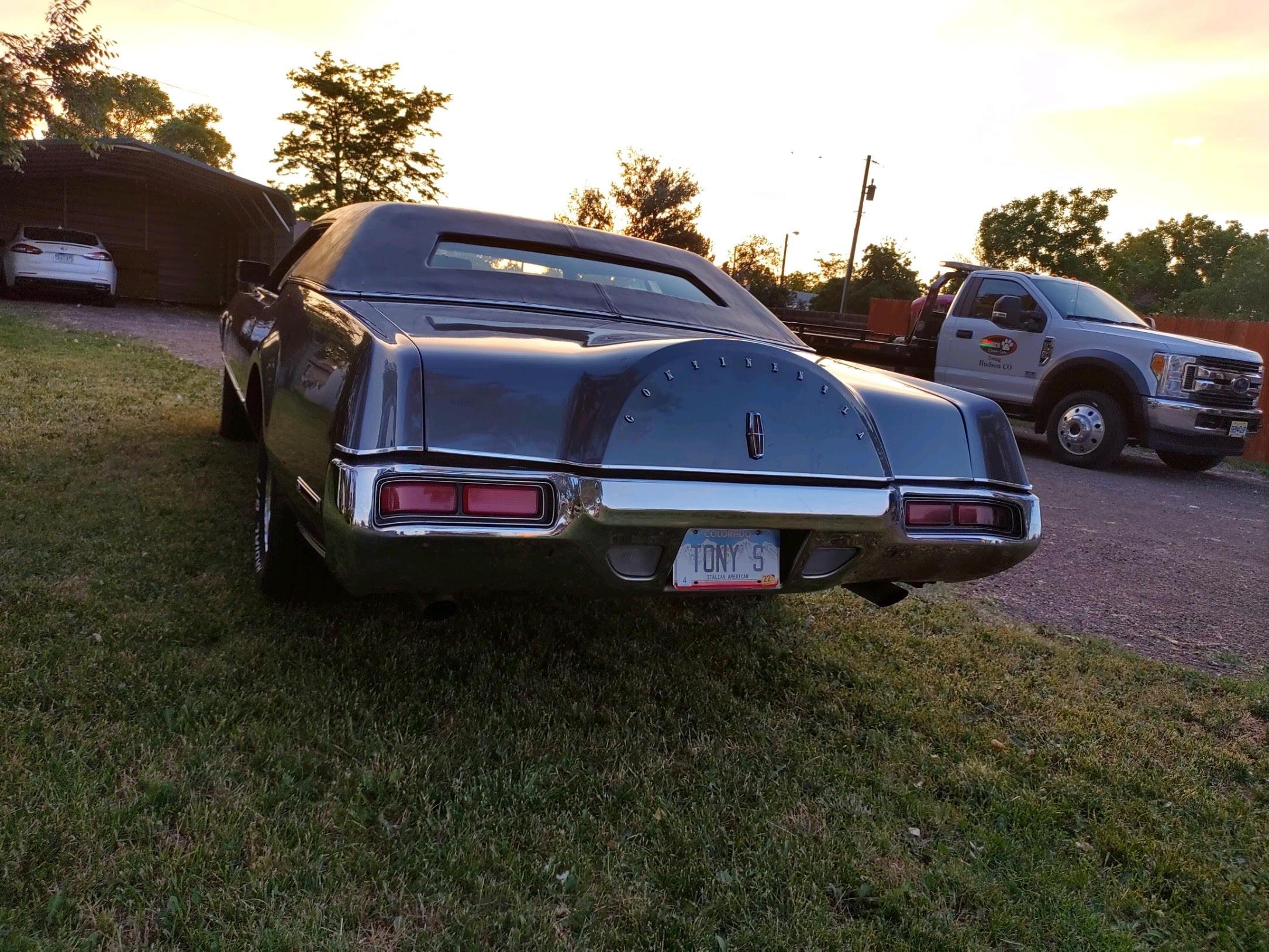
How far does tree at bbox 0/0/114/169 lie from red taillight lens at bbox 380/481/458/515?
31.9ft

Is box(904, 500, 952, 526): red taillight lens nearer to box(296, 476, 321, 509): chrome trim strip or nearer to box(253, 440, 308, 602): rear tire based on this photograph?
box(296, 476, 321, 509): chrome trim strip

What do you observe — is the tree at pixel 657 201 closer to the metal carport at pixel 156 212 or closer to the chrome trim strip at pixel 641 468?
the metal carport at pixel 156 212

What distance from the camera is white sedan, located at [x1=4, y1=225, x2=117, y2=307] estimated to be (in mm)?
16656

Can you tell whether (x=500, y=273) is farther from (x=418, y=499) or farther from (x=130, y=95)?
(x=130, y=95)

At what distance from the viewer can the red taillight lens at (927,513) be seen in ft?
8.70

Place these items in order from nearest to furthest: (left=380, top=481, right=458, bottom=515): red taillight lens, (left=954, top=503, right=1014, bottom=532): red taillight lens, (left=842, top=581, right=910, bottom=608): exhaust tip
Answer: (left=380, top=481, right=458, bottom=515): red taillight lens < (left=954, top=503, right=1014, bottom=532): red taillight lens < (left=842, top=581, right=910, bottom=608): exhaust tip

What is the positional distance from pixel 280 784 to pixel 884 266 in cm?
5244

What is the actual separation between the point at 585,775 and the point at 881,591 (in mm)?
1206

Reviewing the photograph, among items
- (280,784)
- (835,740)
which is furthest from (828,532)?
(280,784)

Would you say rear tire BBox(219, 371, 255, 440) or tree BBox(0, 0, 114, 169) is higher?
tree BBox(0, 0, 114, 169)

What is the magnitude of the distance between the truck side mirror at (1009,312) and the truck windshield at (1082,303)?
419 millimetres

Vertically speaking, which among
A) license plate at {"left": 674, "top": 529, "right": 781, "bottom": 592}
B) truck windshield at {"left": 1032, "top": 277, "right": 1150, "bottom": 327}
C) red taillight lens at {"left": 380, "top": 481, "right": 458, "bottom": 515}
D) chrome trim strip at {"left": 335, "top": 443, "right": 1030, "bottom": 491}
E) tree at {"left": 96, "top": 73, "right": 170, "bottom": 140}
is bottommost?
license plate at {"left": 674, "top": 529, "right": 781, "bottom": 592}

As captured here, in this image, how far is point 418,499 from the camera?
220 centimetres

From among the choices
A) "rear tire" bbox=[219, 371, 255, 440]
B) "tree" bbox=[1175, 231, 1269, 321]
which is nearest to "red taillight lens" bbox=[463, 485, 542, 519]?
"rear tire" bbox=[219, 371, 255, 440]
